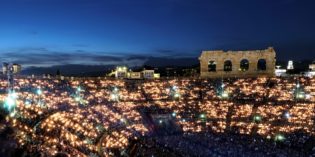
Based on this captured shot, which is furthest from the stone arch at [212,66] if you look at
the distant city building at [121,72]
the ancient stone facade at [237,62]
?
the distant city building at [121,72]

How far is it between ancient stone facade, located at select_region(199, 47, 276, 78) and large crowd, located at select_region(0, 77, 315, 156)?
5038mm

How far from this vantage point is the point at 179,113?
5884cm

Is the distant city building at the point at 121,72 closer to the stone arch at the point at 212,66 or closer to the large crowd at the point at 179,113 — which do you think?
the stone arch at the point at 212,66

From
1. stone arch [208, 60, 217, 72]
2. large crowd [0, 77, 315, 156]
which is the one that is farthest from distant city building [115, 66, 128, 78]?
large crowd [0, 77, 315, 156]

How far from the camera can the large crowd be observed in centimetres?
4056

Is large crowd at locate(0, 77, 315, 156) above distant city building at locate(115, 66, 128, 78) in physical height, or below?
below

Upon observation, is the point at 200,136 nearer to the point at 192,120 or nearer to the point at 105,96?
the point at 192,120

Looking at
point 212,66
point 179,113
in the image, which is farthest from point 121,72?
point 179,113

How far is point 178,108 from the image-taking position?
60.1 metres

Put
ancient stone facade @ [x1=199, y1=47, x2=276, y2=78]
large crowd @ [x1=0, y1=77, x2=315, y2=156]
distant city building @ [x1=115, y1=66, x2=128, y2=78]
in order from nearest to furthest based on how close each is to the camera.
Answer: large crowd @ [x1=0, y1=77, x2=315, y2=156] < ancient stone facade @ [x1=199, y1=47, x2=276, y2=78] < distant city building @ [x1=115, y1=66, x2=128, y2=78]

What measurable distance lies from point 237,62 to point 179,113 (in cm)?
1814

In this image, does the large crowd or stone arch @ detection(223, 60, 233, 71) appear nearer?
the large crowd

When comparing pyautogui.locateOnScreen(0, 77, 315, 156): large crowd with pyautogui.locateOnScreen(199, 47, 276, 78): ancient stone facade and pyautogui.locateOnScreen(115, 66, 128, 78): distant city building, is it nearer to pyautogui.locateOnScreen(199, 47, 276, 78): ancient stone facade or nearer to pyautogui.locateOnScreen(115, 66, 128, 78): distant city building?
pyautogui.locateOnScreen(199, 47, 276, 78): ancient stone facade

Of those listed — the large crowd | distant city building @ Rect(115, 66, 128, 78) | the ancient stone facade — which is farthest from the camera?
distant city building @ Rect(115, 66, 128, 78)
